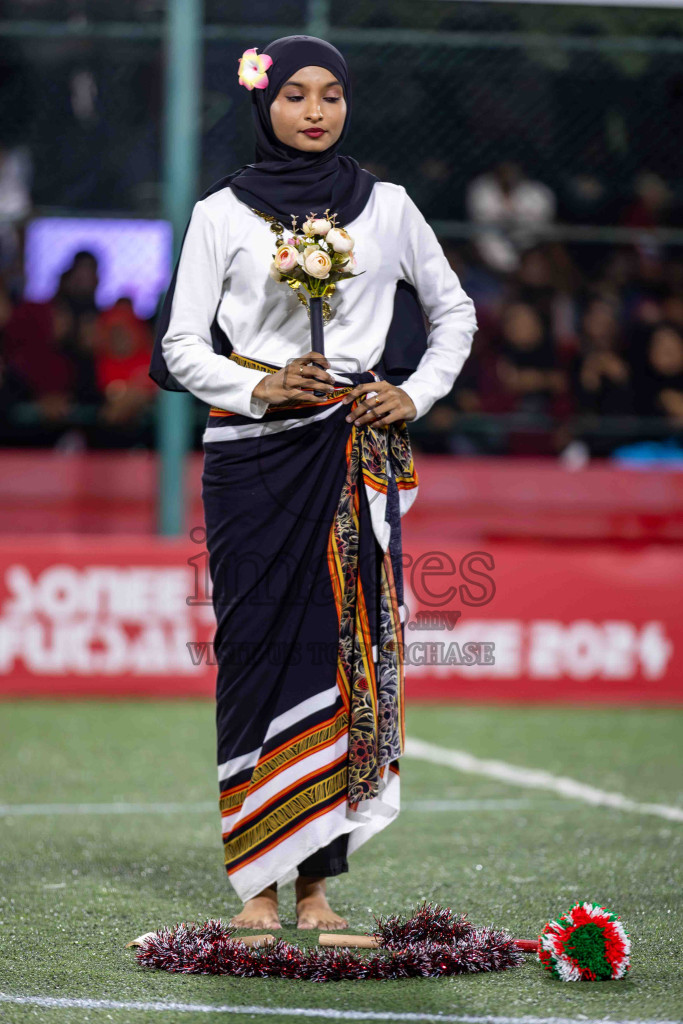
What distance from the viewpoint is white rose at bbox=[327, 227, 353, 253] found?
11.2ft

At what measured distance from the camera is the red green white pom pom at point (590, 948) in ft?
10.3

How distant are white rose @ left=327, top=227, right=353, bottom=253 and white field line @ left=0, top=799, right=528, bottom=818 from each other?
96.5 inches

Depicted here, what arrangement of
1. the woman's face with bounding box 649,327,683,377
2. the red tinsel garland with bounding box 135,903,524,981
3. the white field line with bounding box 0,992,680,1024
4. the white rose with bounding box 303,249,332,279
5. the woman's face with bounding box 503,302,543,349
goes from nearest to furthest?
the white field line with bounding box 0,992,680,1024, the red tinsel garland with bounding box 135,903,524,981, the white rose with bounding box 303,249,332,279, the woman's face with bounding box 649,327,683,377, the woman's face with bounding box 503,302,543,349

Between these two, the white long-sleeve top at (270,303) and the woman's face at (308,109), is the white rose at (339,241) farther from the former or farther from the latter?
the woman's face at (308,109)

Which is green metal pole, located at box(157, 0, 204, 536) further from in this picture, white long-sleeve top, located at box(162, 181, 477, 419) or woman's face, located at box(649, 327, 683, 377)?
white long-sleeve top, located at box(162, 181, 477, 419)

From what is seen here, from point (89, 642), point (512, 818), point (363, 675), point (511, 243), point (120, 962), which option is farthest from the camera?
point (511, 243)

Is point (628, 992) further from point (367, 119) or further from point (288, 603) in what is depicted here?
point (367, 119)

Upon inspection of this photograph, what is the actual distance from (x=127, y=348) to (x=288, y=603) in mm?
5379

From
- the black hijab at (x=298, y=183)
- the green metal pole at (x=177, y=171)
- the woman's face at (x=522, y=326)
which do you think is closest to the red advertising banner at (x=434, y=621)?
the green metal pole at (x=177, y=171)

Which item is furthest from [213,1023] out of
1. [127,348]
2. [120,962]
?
[127,348]

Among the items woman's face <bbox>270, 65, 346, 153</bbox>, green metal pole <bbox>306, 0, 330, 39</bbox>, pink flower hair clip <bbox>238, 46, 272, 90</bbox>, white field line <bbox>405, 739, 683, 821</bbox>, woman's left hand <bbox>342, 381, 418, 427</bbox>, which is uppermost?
green metal pole <bbox>306, 0, 330, 39</bbox>

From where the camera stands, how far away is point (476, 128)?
8883 millimetres

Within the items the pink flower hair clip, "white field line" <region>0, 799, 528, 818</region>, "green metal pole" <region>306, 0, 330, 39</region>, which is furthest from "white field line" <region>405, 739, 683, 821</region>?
"green metal pole" <region>306, 0, 330, 39</region>

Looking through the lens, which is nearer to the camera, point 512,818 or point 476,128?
point 512,818
